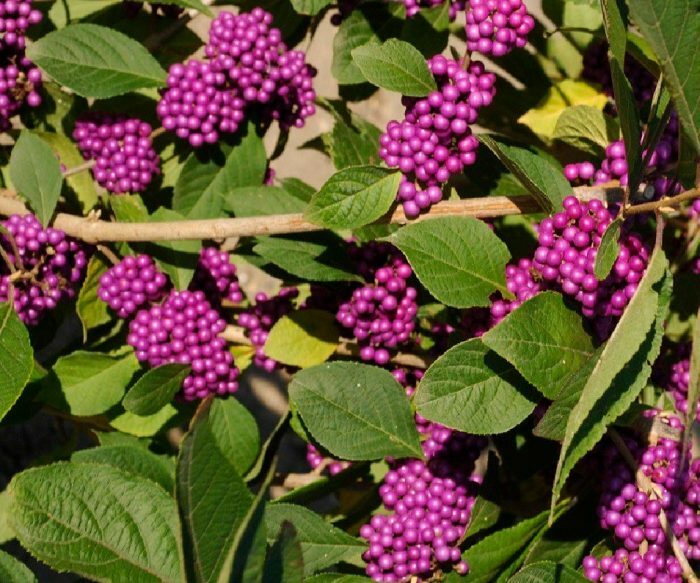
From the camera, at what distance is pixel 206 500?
1001 mm

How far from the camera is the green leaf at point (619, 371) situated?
110 centimetres

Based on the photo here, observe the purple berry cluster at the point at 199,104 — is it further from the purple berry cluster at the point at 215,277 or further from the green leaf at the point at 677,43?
the green leaf at the point at 677,43

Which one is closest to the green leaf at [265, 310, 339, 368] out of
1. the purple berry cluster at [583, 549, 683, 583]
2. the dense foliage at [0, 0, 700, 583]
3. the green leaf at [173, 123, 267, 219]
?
the dense foliage at [0, 0, 700, 583]

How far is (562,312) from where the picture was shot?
136cm

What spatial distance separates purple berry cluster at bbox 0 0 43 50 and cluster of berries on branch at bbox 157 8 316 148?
0.28m

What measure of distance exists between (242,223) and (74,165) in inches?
22.9

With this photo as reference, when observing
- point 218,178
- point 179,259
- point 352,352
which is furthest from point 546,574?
point 218,178

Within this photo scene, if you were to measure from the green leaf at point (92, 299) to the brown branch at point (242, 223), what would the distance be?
7 centimetres

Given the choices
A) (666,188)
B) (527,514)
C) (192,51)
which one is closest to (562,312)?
(666,188)

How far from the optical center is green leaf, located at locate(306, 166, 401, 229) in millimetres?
1472

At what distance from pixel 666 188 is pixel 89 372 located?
112 centimetres

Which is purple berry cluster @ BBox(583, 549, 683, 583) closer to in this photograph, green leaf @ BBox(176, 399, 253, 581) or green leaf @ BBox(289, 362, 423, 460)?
green leaf @ BBox(289, 362, 423, 460)

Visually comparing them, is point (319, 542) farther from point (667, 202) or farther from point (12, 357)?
point (667, 202)

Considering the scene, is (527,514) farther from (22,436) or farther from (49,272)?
(22,436)
